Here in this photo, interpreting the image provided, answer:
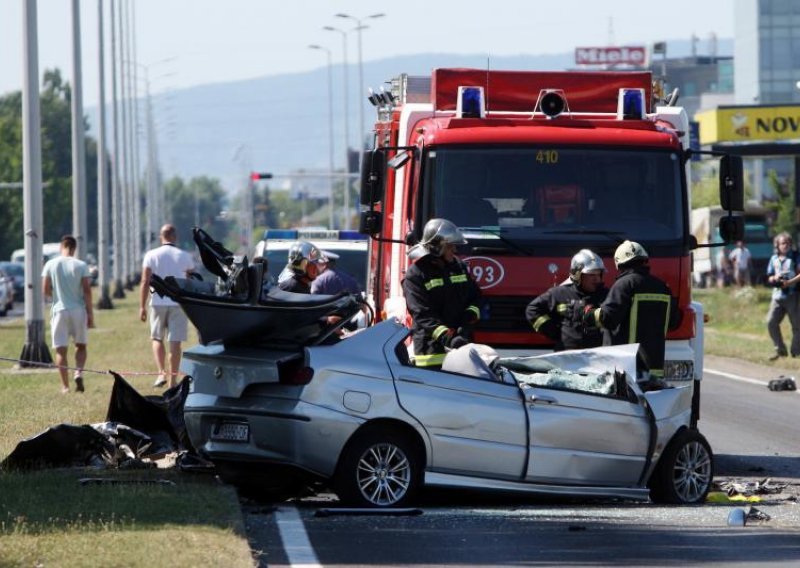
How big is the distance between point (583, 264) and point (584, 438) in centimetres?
198

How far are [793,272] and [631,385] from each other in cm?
1452

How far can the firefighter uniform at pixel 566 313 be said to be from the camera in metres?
13.1

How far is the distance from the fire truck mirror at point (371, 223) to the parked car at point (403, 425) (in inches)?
123

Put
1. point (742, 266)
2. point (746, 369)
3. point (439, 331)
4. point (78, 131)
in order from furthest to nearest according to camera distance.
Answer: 1. point (742, 266)
2. point (78, 131)
3. point (746, 369)
4. point (439, 331)

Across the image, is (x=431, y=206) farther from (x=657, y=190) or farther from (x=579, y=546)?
(x=579, y=546)

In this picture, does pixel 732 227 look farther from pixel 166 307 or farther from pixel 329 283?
pixel 166 307

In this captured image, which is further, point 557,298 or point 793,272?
point 793,272

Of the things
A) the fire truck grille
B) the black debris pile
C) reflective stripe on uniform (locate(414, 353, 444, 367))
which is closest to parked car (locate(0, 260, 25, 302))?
the black debris pile

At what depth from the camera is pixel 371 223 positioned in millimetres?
14555

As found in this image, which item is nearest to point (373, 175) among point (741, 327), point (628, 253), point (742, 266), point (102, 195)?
point (628, 253)

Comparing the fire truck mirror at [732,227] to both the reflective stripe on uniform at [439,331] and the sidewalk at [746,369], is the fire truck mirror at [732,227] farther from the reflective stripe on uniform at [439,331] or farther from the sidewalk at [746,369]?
the sidewalk at [746,369]

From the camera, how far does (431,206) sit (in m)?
13.6

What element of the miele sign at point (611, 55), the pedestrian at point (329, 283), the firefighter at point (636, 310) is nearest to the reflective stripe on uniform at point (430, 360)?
the firefighter at point (636, 310)

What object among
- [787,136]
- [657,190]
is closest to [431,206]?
[657,190]
